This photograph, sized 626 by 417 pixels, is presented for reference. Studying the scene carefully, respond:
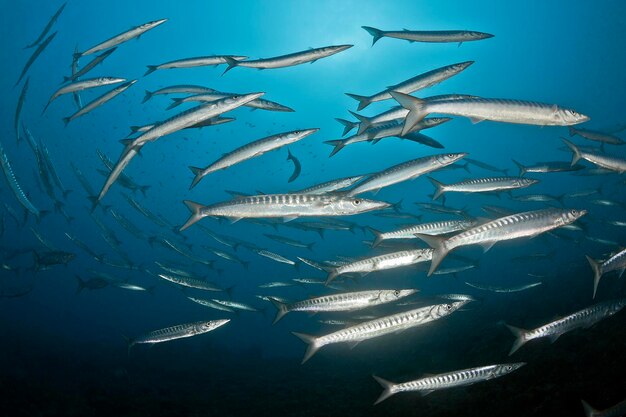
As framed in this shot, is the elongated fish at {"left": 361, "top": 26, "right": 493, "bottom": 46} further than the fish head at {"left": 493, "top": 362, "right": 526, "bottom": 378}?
Yes

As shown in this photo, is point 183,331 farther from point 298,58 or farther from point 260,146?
point 298,58

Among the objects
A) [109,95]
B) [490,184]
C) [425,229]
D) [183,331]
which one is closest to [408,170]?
[425,229]

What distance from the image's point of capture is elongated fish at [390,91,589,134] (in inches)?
156

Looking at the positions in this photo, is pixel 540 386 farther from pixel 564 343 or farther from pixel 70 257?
pixel 70 257

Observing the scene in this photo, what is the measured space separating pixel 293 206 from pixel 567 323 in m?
4.44

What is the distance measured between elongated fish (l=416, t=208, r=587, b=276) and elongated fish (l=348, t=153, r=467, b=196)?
1.46 m

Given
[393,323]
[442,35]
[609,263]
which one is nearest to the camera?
[609,263]

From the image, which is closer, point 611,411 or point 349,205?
point 611,411

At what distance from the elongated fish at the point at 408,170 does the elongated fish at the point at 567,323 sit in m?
2.64

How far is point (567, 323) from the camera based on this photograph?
5.07 meters

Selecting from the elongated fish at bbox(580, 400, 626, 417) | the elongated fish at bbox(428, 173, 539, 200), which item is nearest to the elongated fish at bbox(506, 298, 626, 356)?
the elongated fish at bbox(580, 400, 626, 417)

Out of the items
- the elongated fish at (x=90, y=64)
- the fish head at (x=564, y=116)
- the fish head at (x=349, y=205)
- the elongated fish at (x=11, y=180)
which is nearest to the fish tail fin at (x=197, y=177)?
the fish head at (x=349, y=205)

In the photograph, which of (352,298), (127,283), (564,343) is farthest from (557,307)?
(127,283)

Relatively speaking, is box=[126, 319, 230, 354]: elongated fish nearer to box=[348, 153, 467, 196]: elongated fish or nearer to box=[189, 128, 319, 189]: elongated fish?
box=[189, 128, 319, 189]: elongated fish
